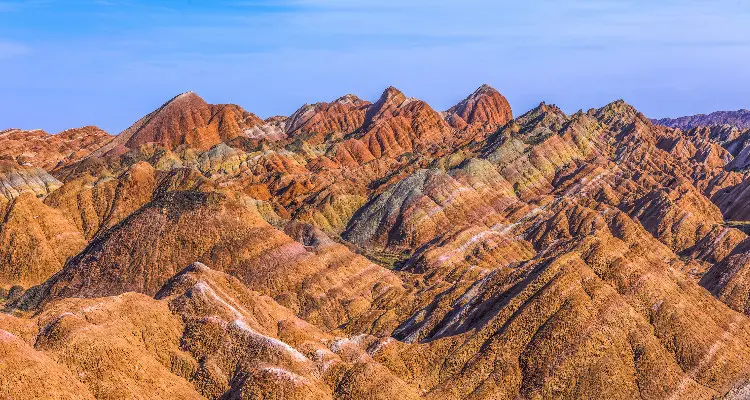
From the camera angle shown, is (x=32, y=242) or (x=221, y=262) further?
(x=32, y=242)

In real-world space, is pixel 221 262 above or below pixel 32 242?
above

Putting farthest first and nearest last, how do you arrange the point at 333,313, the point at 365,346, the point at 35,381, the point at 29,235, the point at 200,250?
the point at 29,235
the point at 200,250
the point at 333,313
the point at 365,346
the point at 35,381

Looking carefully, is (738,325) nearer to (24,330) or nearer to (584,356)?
(584,356)

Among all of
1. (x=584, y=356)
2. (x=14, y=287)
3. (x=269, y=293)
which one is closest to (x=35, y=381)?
(x=584, y=356)

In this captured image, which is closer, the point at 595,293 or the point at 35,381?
the point at 35,381

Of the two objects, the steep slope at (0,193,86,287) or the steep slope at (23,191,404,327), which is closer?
the steep slope at (23,191,404,327)

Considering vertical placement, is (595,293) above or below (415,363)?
above

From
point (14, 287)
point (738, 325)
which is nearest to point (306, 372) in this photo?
point (738, 325)

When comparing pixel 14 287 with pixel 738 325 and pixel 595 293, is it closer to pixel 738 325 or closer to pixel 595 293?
pixel 595 293

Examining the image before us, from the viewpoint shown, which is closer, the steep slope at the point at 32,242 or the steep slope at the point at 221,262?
the steep slope at the point at 221,262

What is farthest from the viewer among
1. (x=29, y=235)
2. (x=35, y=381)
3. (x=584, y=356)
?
(x=29, y=235)
